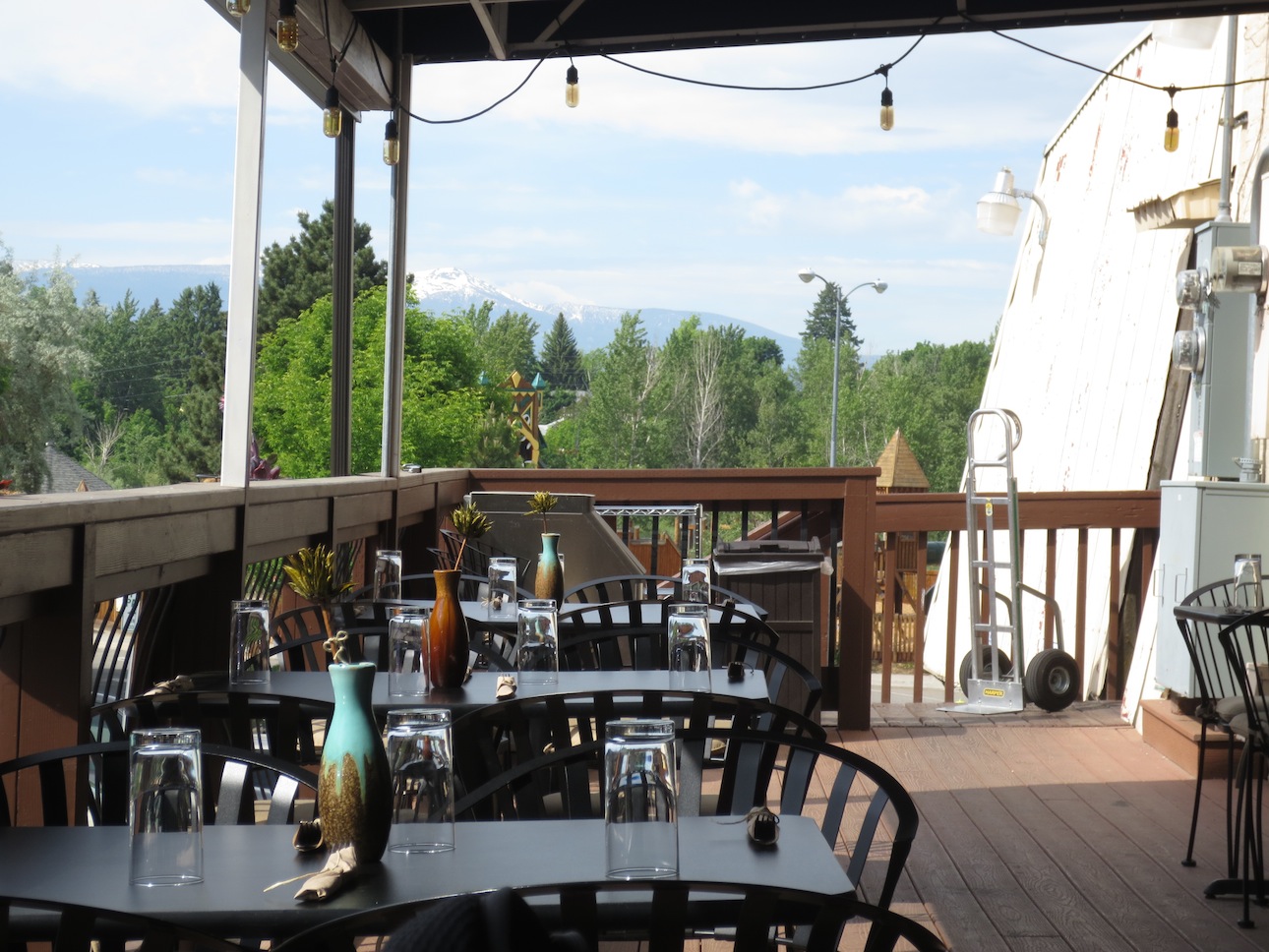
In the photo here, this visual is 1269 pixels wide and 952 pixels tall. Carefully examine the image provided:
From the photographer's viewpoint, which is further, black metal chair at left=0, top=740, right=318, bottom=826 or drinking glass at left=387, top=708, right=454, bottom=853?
black metal chair at left=0, top=740, right=318, bottom=826

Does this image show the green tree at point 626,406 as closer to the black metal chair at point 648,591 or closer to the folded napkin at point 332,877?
the black metal chair at point 648,591

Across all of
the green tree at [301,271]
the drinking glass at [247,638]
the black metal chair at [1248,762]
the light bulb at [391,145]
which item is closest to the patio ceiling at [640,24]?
the light bulb at [391,145]

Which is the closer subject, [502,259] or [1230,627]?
[1230,627]

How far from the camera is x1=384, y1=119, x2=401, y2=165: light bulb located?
4.45 metres

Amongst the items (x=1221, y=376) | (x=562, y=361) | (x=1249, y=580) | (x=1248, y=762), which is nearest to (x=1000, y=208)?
(x=1221, y=376)

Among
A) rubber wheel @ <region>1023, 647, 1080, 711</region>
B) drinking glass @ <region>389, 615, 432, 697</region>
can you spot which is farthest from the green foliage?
drinking glass @ <region>389, 615, 432, 697</region>

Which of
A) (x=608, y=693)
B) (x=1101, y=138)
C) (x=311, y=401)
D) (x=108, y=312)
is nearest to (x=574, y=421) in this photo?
(x=311, y=401)

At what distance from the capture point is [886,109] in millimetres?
4500

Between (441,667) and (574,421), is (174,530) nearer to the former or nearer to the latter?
(441,667)

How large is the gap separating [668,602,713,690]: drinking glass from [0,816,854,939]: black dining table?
817 millimetres

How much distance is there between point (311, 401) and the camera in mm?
45969

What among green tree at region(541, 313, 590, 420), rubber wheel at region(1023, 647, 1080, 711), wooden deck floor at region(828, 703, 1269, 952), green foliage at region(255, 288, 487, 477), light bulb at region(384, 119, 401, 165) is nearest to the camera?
wooden deck floor at region(828, 703, 1269, 952)

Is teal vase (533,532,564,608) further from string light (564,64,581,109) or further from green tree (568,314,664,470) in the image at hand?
green tree (568,314,664,470)

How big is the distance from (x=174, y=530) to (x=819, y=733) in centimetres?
152
